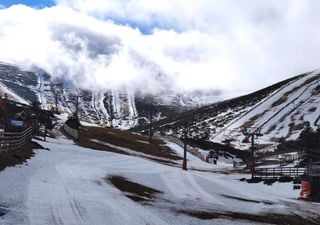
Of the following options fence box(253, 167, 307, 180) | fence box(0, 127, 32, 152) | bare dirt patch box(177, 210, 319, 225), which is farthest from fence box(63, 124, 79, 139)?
bare dirt patch box(177, 210, 319, 225)

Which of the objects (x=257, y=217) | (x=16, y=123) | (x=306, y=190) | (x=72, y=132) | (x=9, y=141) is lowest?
(x=306, y=190)

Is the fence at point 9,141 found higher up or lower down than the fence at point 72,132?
lower down

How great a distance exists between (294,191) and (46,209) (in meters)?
36.9

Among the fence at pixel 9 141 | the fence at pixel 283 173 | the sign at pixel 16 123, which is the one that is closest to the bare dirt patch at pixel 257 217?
the fence at pixel 9 141

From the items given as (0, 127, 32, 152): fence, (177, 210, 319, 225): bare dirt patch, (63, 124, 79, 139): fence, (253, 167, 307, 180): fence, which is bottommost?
(253, 167, 307, 180): fence

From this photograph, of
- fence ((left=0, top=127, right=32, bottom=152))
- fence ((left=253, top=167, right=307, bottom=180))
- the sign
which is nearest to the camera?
fence ((left=0, top=127, right=32, bottom=152))

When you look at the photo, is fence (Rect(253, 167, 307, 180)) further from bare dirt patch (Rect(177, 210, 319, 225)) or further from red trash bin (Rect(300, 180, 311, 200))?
bare dirt patch (Rect(177, 210, 319, 225))

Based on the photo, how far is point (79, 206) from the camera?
17.6 metres

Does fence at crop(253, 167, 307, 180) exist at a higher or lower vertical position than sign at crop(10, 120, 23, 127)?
lower

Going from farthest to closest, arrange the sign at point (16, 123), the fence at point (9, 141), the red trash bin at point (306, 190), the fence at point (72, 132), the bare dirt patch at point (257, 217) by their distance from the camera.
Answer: the fence at point (72, 132) < the sign at point (16, 123) < the red trash bin at point (306, 190) < the fence at point (9, 141) < the bare dirt patch at point (257, 217)

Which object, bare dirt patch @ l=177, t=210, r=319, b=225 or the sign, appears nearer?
bare dirt patch @ l=177, t=210, r=319, b=225

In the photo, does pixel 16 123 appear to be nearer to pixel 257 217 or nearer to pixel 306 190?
pixel 306 190

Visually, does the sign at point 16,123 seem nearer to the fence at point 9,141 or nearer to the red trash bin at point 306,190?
the fence at point 9,141

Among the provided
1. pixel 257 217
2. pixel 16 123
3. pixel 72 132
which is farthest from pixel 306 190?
pixel 72 132
